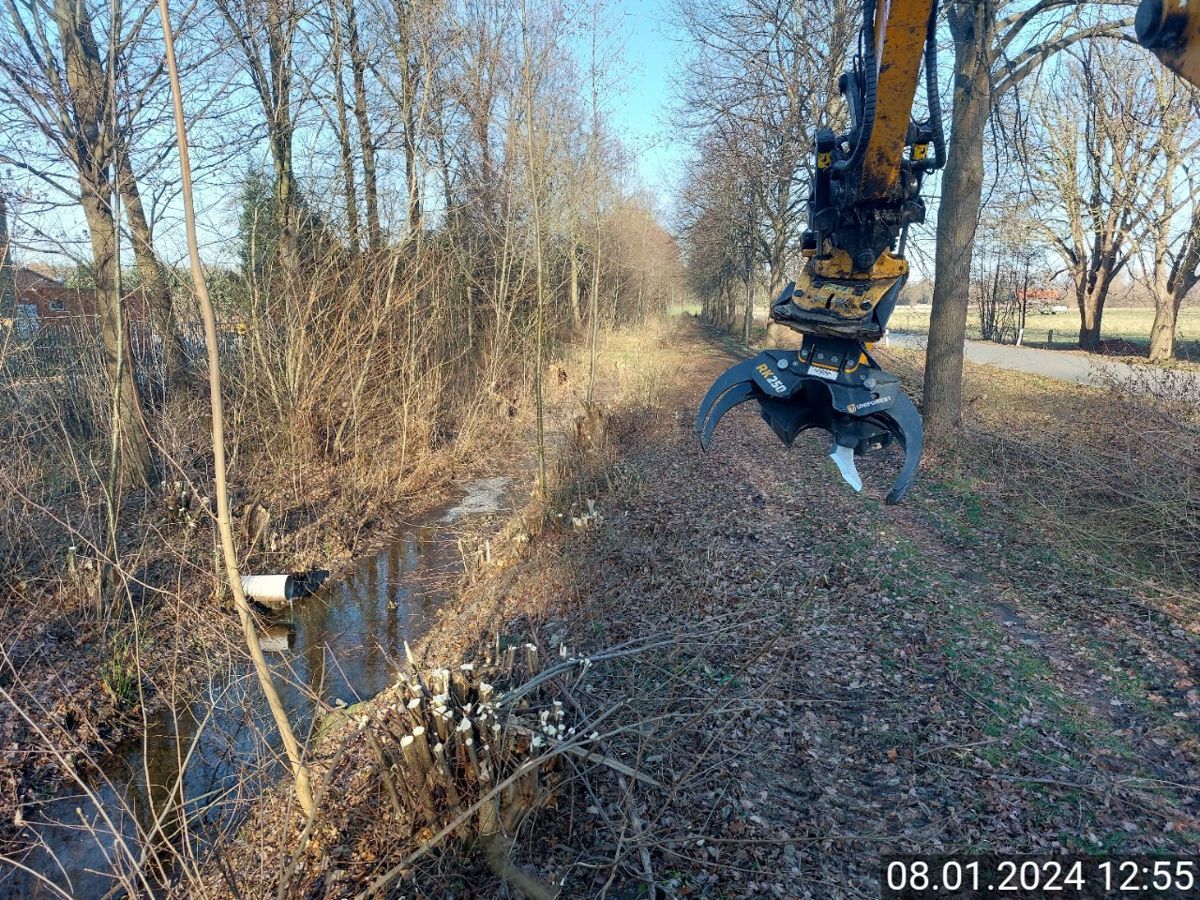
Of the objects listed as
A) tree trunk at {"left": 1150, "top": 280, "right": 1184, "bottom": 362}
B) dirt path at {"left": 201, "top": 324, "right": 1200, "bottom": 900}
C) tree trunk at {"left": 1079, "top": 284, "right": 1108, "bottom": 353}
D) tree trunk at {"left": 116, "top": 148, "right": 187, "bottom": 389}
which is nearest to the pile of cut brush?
dirt path at {"left": 201, "top": 324, "right": 1200, "bottom": 900}

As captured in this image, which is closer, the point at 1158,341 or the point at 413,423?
the point at 413,423

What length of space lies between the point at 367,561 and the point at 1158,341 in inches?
1034

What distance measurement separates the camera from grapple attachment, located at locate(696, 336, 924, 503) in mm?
3340

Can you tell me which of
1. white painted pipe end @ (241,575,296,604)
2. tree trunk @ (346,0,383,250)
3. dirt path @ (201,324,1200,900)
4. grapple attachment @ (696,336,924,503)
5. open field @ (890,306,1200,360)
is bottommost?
white painted pipe end @ (241,575,296,604)

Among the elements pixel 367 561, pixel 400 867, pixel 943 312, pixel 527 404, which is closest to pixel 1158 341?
pixel 943 312

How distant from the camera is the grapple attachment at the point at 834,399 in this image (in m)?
3.34

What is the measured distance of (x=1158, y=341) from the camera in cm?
2317

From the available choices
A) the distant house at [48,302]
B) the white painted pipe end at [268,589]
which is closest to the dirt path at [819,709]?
the white painted pipe end at [268,589]

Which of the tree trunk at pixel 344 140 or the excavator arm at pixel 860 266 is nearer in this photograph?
the excavator arm at pixel 860 266

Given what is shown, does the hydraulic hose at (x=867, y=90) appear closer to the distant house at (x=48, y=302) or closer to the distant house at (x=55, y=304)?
the distant house at (x=55, y=304)

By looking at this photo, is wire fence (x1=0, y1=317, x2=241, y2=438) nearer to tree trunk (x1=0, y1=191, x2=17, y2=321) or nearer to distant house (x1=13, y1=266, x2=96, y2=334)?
distant house (x1=13, y1=266, x2=96, y2=334)

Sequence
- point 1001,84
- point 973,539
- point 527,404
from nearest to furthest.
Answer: point 973,539, point 1001,84, point 527,404

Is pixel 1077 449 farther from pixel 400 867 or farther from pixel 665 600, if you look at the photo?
pixel 400 867

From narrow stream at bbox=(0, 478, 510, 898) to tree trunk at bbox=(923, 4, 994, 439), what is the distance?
7520 millimetres
